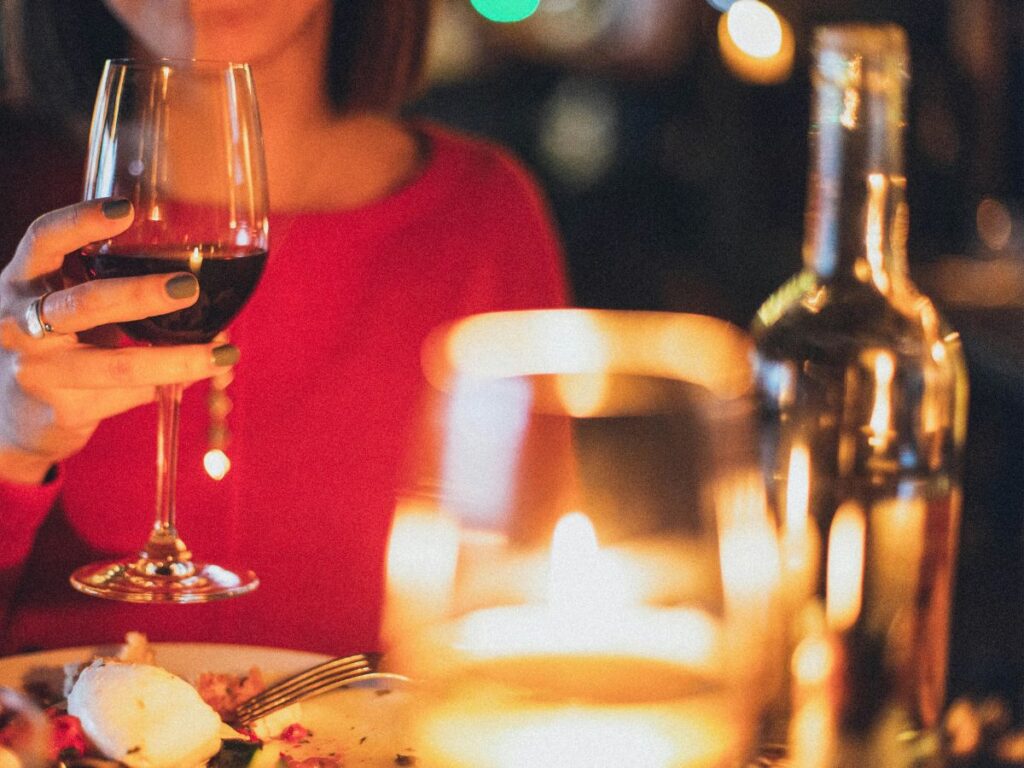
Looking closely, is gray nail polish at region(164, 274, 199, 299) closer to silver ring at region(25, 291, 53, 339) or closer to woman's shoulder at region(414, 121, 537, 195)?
silver ring at region(25, 291, 53, 339)

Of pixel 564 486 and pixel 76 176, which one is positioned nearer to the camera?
pixel 564 486

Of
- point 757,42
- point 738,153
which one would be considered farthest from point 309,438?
point 738,153

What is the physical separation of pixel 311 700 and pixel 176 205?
0.40 meters

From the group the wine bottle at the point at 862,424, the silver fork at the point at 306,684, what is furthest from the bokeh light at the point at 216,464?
the wine bottle at the point at 862,424

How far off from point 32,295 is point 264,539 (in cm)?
53

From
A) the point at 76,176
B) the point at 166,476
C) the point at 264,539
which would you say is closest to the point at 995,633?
the point at 264,539

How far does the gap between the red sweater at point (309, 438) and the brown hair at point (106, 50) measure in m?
0.12

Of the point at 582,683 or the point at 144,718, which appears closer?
the point at 582,683

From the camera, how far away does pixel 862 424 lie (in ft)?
2.37

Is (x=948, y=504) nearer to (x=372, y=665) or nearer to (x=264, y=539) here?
(x=372, y=665)

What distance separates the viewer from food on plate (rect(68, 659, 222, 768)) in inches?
25.8

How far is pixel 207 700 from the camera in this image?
768 mm

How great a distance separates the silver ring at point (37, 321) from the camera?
3.21 ft

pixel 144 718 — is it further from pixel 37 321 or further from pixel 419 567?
pixel 37 321
